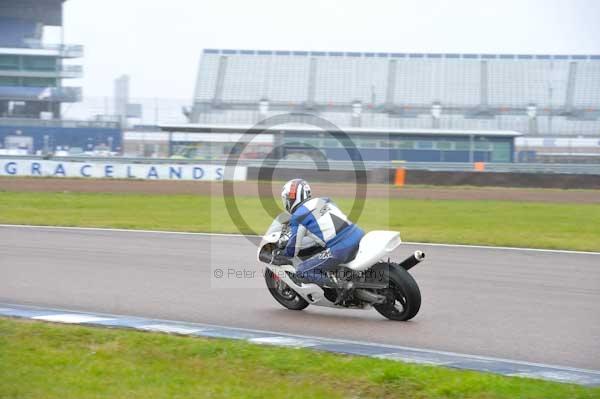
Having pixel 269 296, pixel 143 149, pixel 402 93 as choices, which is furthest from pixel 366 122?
pixel 269 296

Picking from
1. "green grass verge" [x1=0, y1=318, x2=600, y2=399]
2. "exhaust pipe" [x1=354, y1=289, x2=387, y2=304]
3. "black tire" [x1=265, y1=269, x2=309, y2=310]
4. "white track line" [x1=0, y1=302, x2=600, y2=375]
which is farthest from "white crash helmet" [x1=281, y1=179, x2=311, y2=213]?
"green grass verge" [x1=0, y1=318, x2=600, y2=399]

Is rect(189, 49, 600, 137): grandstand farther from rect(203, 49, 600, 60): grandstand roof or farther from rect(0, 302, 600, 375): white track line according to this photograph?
rect(0, 302, 600, 375): white track line

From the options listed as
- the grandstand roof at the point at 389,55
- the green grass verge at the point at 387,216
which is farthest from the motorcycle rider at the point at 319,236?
the grandstand roof at the point at 389,55

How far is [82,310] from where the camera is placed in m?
8.02

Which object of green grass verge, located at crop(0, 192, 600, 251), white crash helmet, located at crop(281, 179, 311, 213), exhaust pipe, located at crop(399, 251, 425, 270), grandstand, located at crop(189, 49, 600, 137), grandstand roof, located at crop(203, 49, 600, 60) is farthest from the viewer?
grandstand roof, located at crop(203, 49, 600, 60)

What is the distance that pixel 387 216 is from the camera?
21.4 meters

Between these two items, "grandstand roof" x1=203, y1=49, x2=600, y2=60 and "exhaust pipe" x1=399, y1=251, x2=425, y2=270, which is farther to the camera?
"grandstand roof" x1=203, y1=49, x2=600, y2=60

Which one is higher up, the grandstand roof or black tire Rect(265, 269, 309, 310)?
the grandstand roof

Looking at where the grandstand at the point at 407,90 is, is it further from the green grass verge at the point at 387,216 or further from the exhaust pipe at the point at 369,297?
the exhaust pipe at the point at 369,297

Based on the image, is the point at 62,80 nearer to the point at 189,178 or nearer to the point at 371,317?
the point at 189,178

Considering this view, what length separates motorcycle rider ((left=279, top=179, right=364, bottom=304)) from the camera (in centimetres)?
780

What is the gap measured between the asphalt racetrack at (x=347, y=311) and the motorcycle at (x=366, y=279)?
0.53ft

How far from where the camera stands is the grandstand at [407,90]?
167ft

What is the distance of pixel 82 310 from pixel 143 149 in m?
32.1
